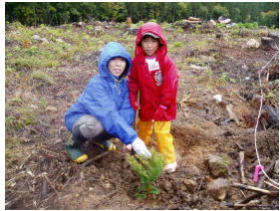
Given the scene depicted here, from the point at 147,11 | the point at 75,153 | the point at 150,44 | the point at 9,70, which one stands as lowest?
the point at 75,153

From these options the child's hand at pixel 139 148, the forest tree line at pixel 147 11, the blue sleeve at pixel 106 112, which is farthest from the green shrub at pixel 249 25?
the child's hand at pixel 139 148

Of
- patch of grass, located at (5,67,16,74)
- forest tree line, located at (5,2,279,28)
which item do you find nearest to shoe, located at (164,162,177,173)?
patch of grass, located at (5,67,16,74)

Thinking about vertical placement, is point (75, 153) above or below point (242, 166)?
above

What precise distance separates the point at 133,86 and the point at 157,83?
242 millimetres

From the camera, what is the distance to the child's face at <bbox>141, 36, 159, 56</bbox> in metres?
3.33

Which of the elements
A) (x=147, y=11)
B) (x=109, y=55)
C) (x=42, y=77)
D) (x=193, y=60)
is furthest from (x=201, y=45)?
(x=109, y=55)

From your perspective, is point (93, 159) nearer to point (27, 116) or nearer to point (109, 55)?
point (109, 55)

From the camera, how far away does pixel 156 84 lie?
347cm

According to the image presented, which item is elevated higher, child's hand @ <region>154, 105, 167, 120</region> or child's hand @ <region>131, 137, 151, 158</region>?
child's hand @ <region>154, 105, 167, 120</region>

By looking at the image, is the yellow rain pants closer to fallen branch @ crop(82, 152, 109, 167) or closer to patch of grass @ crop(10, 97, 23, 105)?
fallen branch @ crop(82, 152, 109, 167)

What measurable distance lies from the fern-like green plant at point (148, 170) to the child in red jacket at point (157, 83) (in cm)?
51

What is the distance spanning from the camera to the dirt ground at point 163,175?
2.93 metres

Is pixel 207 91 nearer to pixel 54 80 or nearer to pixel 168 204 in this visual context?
pixel 54 80

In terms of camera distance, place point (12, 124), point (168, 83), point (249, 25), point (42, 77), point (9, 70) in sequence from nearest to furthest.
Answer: point (168, 83), point (12, 124), point (42, 77), point (9, 70), point (249, 25)
